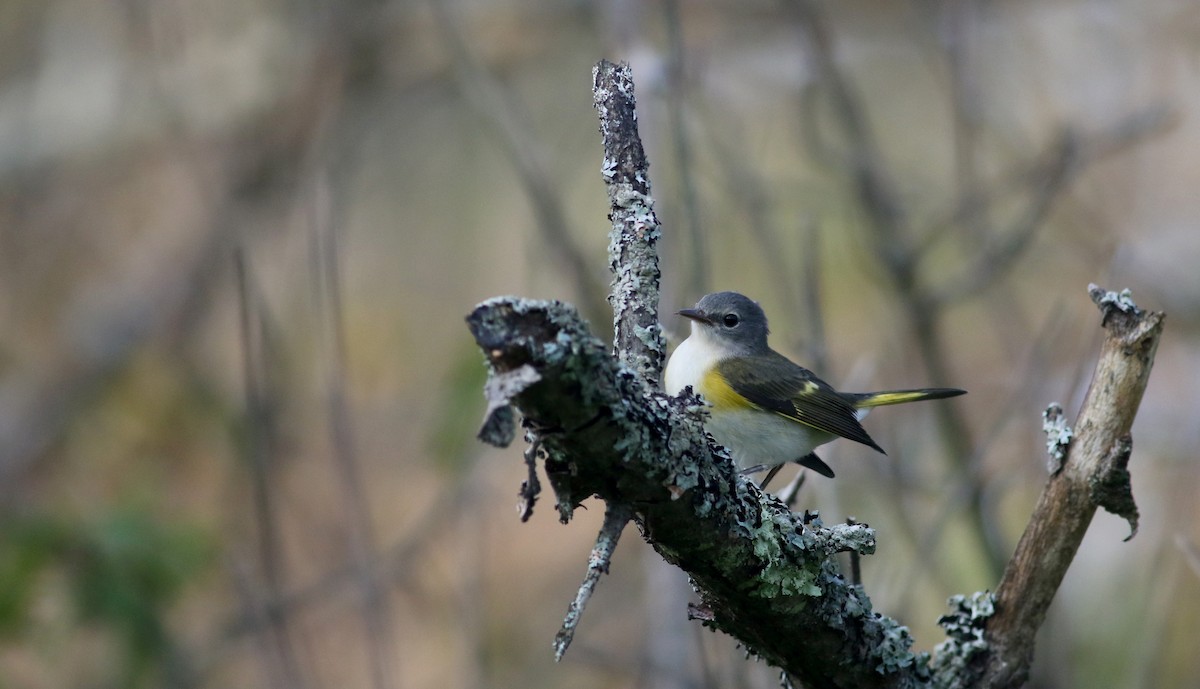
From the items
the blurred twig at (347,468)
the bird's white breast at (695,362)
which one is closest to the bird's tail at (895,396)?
the bird's white breast at (695,362)

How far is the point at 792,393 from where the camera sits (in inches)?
155

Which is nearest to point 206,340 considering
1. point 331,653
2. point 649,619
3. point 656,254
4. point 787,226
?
point 331,653

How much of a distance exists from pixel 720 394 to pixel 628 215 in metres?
2.12

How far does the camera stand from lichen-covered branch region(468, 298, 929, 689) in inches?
52.5

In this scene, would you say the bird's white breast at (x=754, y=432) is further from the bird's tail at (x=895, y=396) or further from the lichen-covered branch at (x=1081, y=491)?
the lichen-covered branch at (x=1081, y=491)

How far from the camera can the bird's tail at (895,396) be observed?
359 centimetres

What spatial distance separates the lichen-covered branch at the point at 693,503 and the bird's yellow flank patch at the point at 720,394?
1.88 metres

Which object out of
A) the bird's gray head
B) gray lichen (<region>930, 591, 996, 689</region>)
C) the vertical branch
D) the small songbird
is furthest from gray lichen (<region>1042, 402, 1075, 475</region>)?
the bird's gray head

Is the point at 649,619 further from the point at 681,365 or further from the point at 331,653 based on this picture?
the point at 331,653

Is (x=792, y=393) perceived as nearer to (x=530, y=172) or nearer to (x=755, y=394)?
(x=755, y=394)

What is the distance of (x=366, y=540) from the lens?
3.16m

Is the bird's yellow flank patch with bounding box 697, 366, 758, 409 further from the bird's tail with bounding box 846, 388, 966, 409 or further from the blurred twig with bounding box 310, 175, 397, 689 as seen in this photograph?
the blurred twig with bounding box 310, 175, 397, 689

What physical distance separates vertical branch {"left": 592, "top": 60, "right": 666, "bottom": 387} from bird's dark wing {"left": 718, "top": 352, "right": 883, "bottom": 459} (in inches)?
75.1

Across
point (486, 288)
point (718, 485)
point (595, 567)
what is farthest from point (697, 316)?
point (486, 288)
